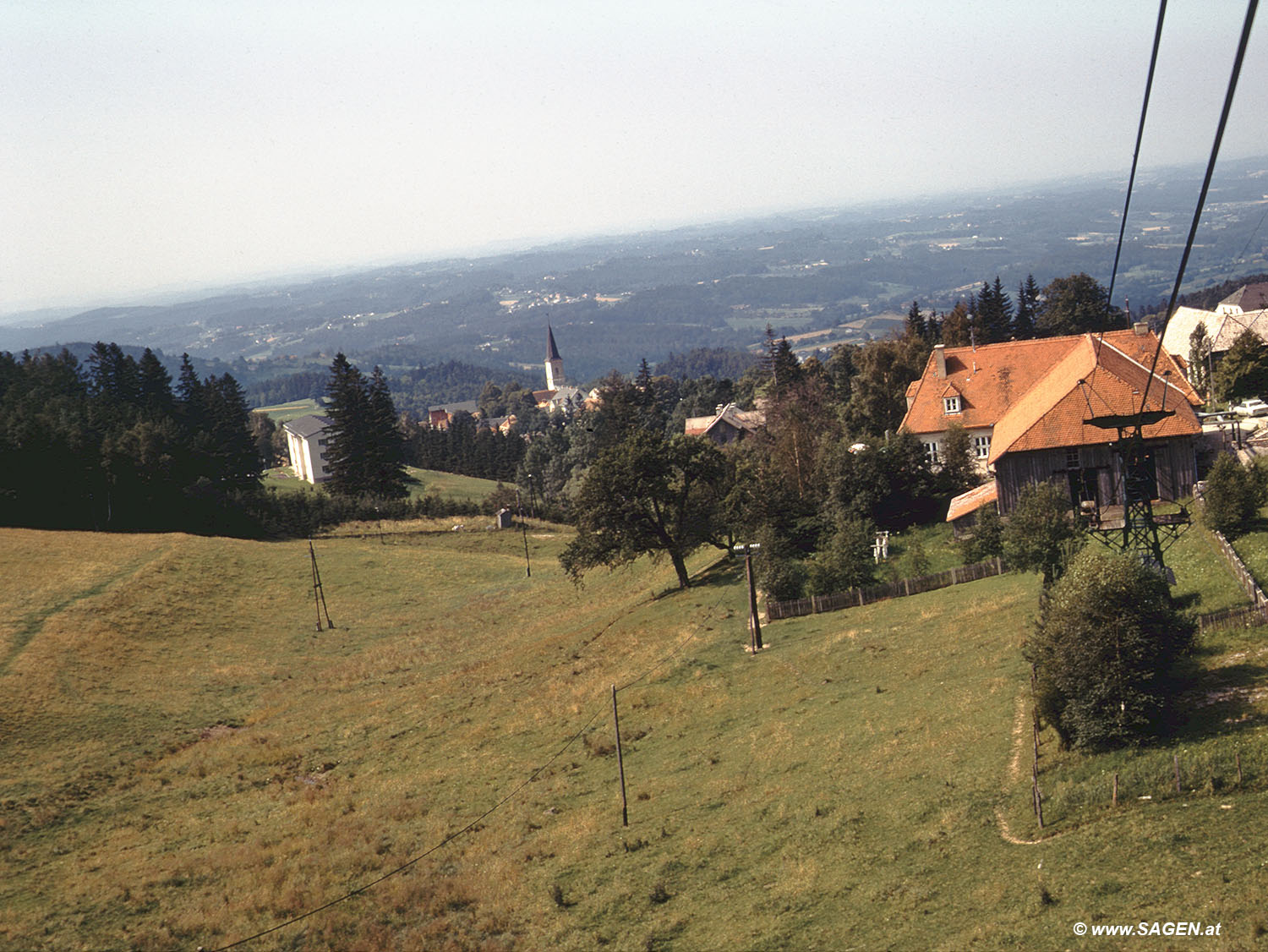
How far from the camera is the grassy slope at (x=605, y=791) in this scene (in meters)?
18.6

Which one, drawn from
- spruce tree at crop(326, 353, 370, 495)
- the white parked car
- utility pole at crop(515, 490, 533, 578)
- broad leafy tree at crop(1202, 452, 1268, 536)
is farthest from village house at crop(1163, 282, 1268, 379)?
spruce tree at crop(326, 353, 370, 495)

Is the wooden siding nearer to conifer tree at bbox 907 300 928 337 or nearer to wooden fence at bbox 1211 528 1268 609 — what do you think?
wooden fence at bbox 1211 528 1268 609

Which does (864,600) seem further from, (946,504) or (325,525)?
(325,525)

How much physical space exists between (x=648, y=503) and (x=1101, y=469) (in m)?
23.1

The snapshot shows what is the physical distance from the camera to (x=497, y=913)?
22.6m

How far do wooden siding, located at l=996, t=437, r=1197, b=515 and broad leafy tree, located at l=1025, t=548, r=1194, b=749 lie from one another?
72.0 ft

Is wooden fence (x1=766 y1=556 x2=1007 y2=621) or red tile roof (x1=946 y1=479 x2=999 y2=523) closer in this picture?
wooden fence (x1=766 y1=556 x2=1007 y2=621)

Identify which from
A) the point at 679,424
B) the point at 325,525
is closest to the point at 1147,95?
the point at 325,525

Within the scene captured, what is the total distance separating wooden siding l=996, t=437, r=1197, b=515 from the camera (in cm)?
4425

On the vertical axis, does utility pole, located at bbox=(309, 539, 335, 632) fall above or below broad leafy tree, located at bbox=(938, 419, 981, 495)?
below

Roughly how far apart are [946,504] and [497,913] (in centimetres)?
3943

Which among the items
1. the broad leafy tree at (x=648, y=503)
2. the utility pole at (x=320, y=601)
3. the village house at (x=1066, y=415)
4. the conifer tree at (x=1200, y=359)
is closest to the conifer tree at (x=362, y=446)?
the utility pole at (x=320, y=601)

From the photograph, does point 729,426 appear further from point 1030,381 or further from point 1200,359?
point 1030,381

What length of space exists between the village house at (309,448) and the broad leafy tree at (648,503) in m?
83.2
